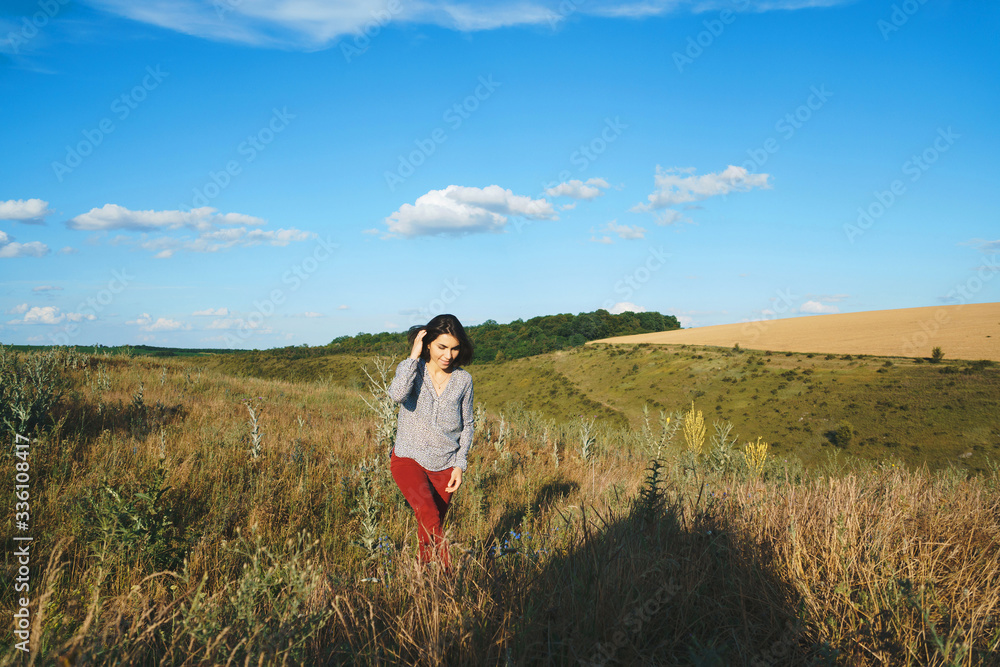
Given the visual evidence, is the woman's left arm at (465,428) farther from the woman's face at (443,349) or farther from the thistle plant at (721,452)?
the thistle plant at (721,452)

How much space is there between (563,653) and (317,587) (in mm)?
1264

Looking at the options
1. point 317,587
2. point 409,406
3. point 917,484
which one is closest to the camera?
point 317,587

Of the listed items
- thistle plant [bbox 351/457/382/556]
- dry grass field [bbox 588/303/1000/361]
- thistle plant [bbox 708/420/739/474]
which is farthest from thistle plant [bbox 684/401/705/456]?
dry grass field [bbox 588/303/1000/361]

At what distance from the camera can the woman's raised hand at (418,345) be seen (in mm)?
3580

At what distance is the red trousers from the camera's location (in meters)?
3.26

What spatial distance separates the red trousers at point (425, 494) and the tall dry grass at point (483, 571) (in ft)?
0.90

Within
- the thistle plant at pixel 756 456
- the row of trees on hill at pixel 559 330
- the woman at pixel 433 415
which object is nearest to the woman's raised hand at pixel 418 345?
the woman at pixel 433 415

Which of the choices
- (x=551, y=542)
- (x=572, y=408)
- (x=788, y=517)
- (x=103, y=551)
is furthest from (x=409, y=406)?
(x=572, y=408)

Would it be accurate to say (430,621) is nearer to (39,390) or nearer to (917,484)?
(917,484)

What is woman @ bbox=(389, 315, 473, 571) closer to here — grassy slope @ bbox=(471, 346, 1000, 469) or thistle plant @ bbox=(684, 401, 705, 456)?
thistle plant @ bbox=(684, 401, 705, 456)

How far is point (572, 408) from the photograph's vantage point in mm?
63719

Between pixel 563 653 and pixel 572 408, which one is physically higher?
pixel 563 653

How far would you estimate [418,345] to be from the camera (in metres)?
3.63

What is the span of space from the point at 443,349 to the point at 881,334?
71263mm
